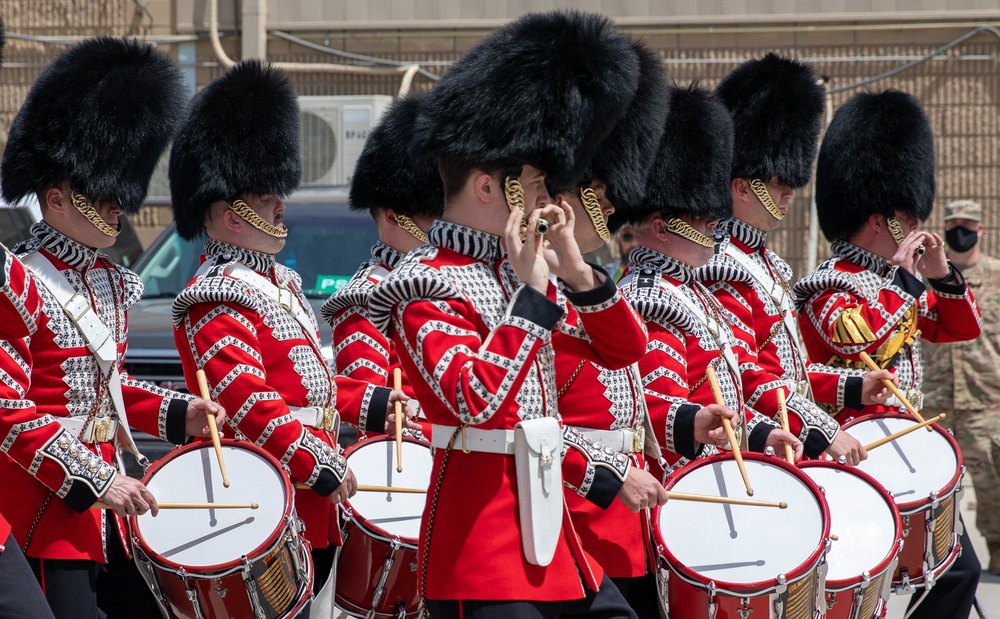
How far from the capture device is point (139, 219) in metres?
13.2

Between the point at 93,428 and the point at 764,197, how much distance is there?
258 centimetres

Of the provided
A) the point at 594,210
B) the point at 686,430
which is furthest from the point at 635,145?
the point at 686,430

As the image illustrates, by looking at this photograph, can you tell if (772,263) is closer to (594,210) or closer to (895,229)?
(895,229)

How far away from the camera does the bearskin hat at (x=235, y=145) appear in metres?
4.65

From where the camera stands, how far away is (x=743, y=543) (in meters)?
3.73

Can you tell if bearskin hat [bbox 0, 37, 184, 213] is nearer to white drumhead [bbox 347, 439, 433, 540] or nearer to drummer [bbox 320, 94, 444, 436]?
drummer [bbox 320, 94, 444, 436]

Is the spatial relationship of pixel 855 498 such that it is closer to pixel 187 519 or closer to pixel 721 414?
pixel 721 414

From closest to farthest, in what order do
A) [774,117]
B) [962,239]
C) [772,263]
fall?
[772,263] < [774,117] < [962,239]

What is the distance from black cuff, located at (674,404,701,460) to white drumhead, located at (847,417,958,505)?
1.15 meters

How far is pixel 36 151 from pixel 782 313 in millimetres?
2441

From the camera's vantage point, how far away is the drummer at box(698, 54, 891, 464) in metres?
4.68

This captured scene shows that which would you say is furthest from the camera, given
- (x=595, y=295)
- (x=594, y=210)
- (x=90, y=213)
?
(x=90, y=213)

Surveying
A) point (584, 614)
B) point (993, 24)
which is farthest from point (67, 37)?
point (584, 614)

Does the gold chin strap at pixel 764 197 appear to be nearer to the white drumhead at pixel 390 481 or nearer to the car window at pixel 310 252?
the white drumhead at pixel 390 481
